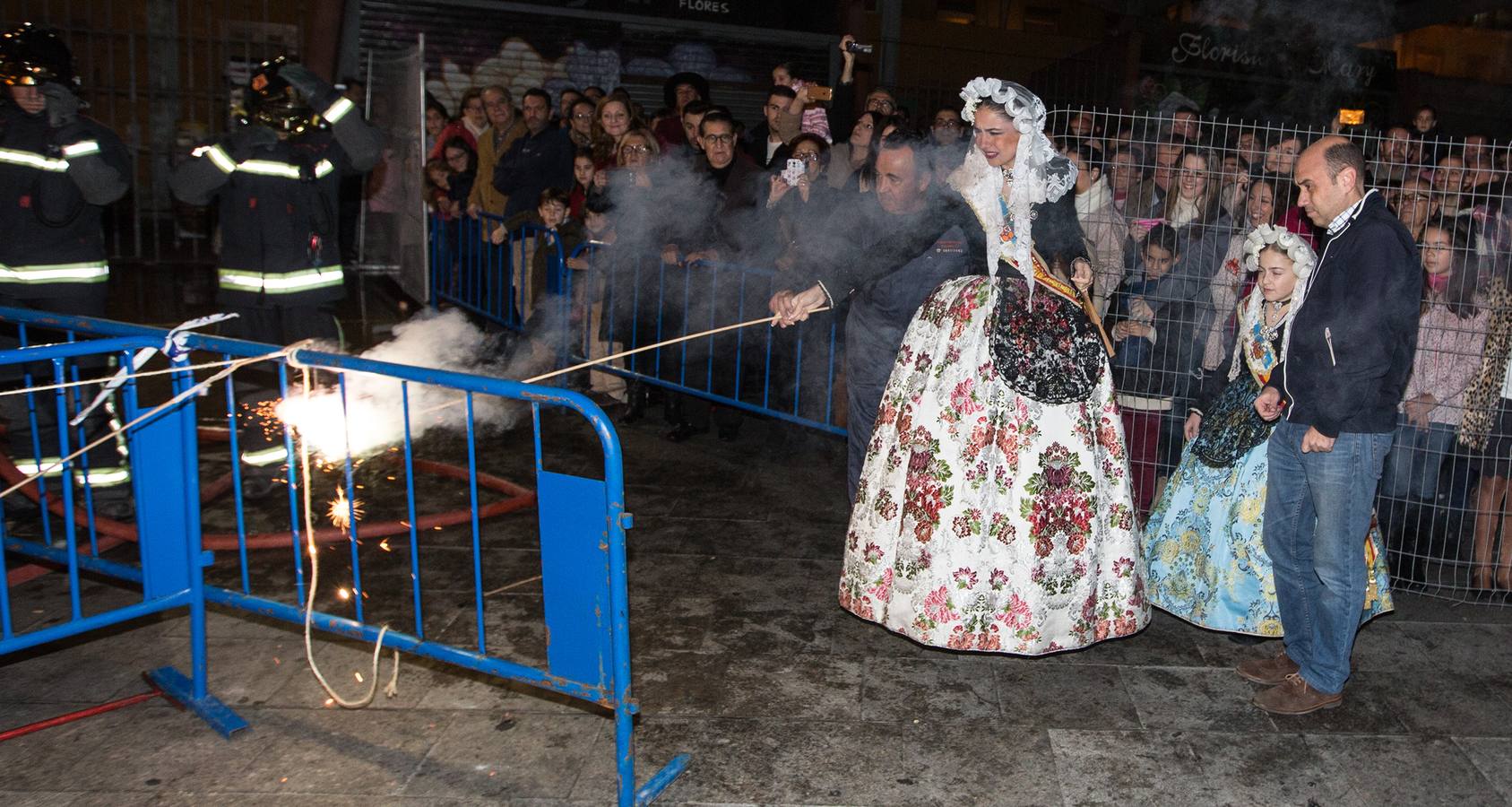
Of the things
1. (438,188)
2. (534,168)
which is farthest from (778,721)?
(438,188)

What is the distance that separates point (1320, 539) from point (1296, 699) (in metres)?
0.59

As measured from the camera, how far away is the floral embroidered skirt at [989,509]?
402 cm

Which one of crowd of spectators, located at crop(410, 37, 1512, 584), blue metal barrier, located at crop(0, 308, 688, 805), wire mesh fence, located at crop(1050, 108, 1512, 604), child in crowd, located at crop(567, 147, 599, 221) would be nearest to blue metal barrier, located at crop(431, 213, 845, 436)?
crowd of spectators, located at crop(410, 37, 1512, 584)

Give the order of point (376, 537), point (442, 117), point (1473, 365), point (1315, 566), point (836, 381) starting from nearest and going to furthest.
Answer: point (1315, 566) → point (1473, 365) → point (376, 537) → point (836, 381) → point (442, 117)

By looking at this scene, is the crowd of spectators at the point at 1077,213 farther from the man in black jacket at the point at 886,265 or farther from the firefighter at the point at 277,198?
the firefighter at the point at 277,198

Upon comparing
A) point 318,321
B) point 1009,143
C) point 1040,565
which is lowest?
point 1040,565

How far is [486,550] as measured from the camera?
545 cm

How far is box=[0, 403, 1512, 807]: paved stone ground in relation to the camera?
11.6 ft

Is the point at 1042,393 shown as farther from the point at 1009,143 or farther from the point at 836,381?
the point at 836,381

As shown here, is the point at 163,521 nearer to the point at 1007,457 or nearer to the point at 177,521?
the point at 177,521

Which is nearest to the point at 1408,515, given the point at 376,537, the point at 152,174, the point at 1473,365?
the point at 1473,365

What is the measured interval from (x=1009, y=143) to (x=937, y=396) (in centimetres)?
92

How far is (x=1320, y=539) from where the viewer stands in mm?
3906

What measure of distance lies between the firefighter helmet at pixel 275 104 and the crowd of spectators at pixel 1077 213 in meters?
2.30
